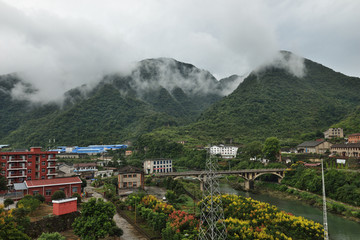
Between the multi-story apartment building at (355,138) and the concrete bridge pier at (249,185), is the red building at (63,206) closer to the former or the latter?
the concrete bridge pier at (249,185)

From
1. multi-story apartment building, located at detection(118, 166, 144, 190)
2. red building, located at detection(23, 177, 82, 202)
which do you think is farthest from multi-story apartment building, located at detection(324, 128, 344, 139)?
red building, located at detection(23, 177, 82, 202)

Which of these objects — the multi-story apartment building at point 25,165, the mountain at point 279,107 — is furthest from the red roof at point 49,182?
the mountain at point 279,107

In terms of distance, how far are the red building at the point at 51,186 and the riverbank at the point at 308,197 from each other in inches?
1833

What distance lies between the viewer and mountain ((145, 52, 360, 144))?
5010 inches

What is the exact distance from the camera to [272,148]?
7725 cm

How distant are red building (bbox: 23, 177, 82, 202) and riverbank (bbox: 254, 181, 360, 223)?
46564mm

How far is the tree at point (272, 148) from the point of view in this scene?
76.9m

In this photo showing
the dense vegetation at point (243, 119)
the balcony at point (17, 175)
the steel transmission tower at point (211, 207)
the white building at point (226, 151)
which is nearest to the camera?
the steel transmission tower at point (211, 207)

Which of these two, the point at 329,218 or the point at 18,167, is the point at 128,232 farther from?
the point at 329,218

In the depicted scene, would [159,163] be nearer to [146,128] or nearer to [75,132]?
[146,128]

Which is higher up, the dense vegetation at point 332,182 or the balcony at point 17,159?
the balcony at point 17,159

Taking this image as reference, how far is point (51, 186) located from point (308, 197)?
170 feet

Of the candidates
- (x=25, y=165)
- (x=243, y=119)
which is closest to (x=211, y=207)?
(x=25, y=165)

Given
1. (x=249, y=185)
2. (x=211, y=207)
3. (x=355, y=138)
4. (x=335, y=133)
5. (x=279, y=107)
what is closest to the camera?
(x=211, y=207)
